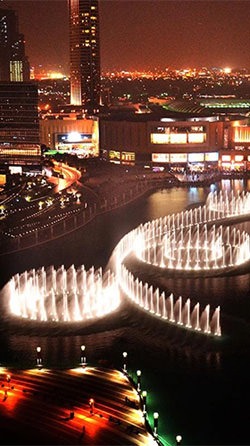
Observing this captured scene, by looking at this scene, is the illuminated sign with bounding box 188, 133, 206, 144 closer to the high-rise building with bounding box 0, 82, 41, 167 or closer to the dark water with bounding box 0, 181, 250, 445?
the high-rise building with bounding box 0, 82, 41, 167

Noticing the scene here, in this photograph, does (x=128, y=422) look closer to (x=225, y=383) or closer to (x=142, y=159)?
(x=225, y=383)

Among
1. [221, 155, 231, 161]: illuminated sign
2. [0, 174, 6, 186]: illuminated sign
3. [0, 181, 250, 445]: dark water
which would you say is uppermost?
[221, 155, 231, 161]: illuminated sign

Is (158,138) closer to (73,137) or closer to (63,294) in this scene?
(73,137)

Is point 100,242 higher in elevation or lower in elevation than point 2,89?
lower

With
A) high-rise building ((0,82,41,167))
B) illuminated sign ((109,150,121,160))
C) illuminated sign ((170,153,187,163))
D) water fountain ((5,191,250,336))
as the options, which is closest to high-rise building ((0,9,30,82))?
illuminated sign ((109,150,121,160))

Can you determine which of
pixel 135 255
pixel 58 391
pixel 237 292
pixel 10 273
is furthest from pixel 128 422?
pixel 135 255

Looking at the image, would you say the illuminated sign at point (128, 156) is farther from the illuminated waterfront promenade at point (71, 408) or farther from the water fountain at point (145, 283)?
the illuminated waterfront promenade at point (71, 408)
